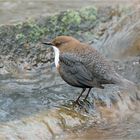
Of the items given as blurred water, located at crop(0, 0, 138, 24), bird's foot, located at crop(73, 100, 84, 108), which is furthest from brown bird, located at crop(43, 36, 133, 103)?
blurred water, located at crop(0, 0, 138, 24)

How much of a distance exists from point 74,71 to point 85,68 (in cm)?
14

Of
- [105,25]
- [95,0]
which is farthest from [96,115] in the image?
[95,0]

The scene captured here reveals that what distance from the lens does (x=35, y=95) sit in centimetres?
759

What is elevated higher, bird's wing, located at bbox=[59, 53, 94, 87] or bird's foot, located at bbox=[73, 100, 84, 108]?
bird's wing, located at bbox=[59, 53, 94, 87]

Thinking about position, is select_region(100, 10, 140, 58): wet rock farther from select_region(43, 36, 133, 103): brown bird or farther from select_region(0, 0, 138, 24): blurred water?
select_region(43, 36, 133, 103): brown bird

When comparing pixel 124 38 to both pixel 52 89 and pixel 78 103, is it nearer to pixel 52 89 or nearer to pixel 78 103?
pixel 52 89

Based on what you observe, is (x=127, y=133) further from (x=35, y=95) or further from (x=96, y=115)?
(x=35, y=95)

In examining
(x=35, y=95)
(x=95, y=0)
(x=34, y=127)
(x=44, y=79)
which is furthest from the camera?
(x=95, y=0)

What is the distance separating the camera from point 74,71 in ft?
22.8

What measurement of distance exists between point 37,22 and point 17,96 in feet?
9.90

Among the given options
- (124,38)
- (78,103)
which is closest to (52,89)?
(78,103)

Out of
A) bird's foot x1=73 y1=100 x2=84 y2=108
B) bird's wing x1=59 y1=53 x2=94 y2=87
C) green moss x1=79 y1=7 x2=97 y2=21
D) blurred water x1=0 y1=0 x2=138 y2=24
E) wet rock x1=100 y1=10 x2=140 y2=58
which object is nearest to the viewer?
bird's wing x1=59 y1=53 x2=94 y2=87

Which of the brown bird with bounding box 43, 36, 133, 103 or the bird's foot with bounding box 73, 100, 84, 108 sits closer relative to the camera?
the brown bird with bounding box 43, 36, 133, 103

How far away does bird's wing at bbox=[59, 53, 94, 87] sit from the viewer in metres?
6.86
